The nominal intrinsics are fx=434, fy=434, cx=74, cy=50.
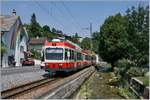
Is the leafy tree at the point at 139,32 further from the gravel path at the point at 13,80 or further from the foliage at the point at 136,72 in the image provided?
the gravel path at the point at 13,80

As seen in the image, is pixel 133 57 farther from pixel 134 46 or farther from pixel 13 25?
pixel 13 25

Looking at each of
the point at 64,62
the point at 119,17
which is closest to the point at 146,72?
the point at 64,62

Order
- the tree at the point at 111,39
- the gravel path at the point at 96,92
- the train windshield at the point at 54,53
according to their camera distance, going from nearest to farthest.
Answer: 1. the gravel path at the point at 96,92
2. the train windshield at the point at 54,53
3. the tree at the point at 111,39

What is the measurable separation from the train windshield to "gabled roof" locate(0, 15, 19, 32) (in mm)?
45256

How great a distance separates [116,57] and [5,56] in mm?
22494

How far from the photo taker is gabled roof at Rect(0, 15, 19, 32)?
79.8 metres

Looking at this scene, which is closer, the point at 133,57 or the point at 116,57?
the point at 133,57

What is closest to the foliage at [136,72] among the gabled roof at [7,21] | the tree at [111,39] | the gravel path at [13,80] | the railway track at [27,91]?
A: the railway track at [27,91]

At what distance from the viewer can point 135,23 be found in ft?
109

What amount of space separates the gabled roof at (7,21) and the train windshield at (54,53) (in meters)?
45.3

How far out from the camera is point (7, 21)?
82438mm

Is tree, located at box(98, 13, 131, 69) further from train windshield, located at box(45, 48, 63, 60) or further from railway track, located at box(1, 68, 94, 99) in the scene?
railway track, located at box(1, 68, 94, 99)

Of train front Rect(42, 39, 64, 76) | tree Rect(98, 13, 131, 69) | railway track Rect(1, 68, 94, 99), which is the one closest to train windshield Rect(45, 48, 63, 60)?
train front Rect(42, 39, 64, 76)

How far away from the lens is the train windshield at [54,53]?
35250 millimetres
